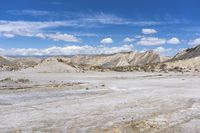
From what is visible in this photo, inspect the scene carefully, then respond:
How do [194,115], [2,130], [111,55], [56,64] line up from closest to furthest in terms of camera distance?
[2,130]
[194,115]
[56,64]
[111,55]

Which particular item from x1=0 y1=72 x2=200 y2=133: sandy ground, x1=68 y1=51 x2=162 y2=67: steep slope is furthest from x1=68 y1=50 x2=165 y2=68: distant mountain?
x1=0 y1=72 x2=200 y2=133: sandy ground

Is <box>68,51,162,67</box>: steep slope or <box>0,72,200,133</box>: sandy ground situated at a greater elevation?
<box>68,51,162,67</box>: steep slope

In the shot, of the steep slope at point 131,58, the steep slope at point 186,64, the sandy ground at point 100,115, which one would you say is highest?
→ the steep slope at point 131,58

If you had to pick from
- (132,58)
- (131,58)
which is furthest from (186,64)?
(132,58)

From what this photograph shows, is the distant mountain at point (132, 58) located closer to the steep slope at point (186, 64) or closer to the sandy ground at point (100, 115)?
the steep slope at point (186, 64)

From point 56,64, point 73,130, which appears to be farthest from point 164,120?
point 56,64

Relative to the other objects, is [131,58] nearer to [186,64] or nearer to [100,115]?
[186,64]

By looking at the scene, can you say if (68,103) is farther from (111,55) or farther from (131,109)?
(111,55)

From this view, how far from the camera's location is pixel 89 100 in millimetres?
23062

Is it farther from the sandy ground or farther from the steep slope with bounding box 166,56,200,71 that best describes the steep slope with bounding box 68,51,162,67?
the sandy ground

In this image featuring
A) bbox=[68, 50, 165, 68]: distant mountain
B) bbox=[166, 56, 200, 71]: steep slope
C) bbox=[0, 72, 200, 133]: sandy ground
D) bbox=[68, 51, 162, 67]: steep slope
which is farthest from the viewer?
bbox=[68, 50, 165, 68]: distant mountain

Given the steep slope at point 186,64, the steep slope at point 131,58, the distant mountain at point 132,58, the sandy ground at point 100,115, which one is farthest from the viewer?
the distant mountain at point 132,58

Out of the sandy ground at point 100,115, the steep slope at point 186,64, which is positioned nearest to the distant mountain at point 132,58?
the steep slope at point 186,64

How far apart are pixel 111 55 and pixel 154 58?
2348 cm
